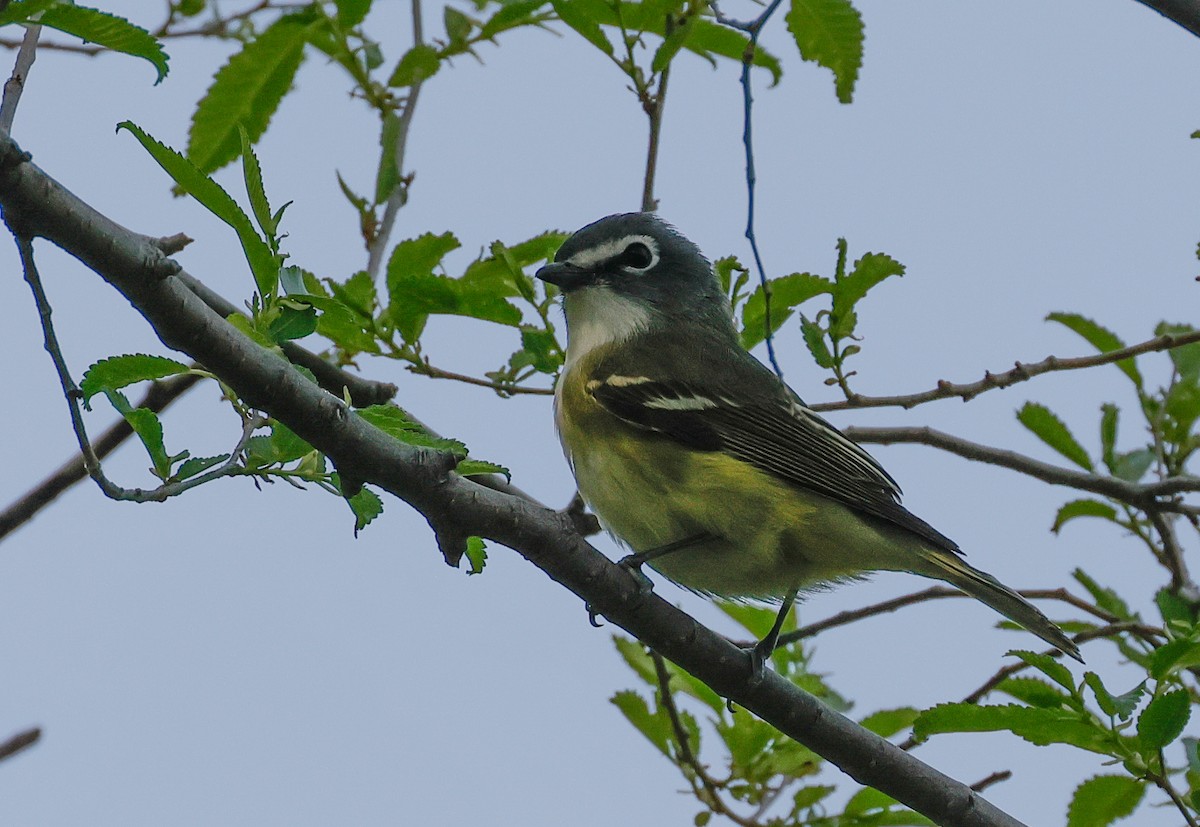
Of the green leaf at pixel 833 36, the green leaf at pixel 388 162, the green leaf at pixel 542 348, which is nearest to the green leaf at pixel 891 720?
the green leaf at pixel 542 348

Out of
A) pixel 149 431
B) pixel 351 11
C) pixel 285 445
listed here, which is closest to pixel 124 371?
pixel 149 431

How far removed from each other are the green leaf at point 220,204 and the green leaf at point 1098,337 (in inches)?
122

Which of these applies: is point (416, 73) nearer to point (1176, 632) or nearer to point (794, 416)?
point (794, 416)

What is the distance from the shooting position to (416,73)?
461 cm

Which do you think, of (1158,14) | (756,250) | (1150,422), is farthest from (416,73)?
(1150,422)

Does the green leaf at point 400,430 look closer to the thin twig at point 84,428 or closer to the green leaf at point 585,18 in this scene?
the thin twig at point 84,428

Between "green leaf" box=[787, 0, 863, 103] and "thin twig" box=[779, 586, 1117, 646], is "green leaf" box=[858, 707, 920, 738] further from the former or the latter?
"green leaf" box=[787, 0, 863, 103]

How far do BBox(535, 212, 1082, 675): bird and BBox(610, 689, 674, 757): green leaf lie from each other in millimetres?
423

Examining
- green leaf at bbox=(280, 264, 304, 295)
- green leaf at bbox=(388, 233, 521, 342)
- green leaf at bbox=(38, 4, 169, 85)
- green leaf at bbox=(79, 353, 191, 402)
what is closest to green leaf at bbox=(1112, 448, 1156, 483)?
green leaf at bbox=(388, 233, 521, 342)

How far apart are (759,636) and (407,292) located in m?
1.64

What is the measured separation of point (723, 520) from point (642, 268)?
1.39 meters

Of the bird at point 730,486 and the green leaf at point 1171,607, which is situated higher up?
the bird at point 730,486

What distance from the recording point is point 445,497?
2771mm

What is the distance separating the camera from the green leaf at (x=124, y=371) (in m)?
2.67
